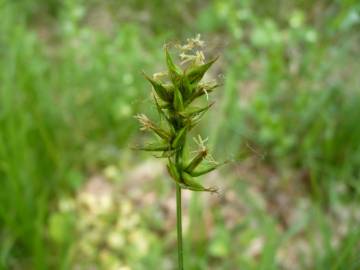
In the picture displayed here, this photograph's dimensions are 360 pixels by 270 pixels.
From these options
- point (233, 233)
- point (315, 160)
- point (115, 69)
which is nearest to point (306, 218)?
point (233, 233)

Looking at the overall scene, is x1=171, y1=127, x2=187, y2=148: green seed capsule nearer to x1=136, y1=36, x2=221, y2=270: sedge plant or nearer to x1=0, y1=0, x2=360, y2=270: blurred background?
x1=136, y1=36, x2=221, y2=270: sedge plant

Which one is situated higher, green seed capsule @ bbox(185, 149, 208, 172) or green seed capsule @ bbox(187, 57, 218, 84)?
green seed capsule @ bbox(187, 57, 218, 84)

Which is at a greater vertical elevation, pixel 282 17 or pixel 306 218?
pixel 282 17

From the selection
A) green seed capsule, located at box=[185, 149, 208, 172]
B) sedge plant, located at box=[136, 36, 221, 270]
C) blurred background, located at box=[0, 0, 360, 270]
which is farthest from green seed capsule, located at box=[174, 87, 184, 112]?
blurred background, located at box=[0, 0, 360, 270]

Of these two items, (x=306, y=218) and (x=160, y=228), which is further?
(x=160, y=228)

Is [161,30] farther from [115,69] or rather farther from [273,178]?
[273,178]

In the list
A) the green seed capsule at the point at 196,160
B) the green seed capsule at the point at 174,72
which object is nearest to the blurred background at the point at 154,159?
the green seed capsule at the point at 196,160

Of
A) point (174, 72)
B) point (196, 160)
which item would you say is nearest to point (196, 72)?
point (174, 72)
